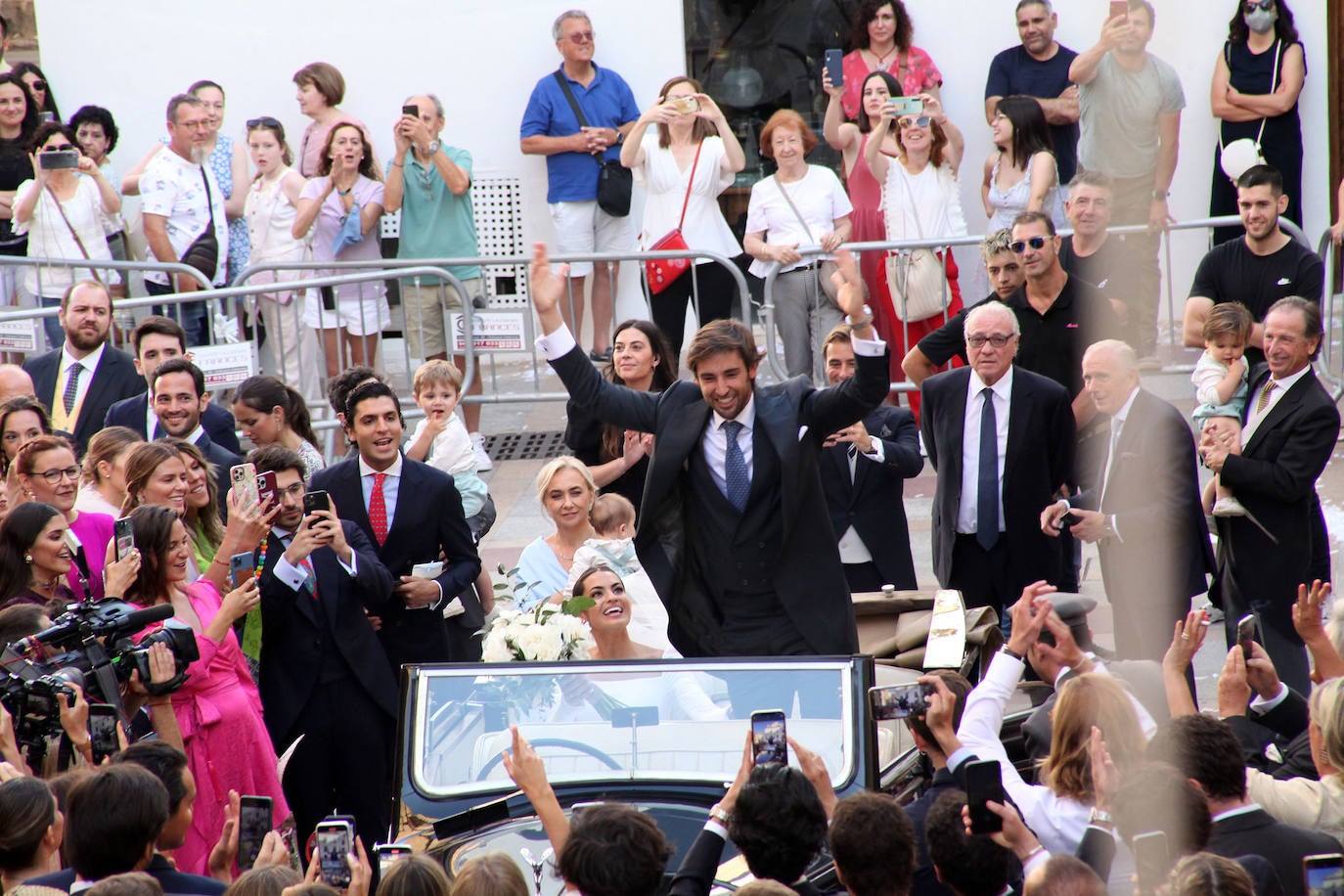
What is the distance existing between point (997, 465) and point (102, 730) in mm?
3796

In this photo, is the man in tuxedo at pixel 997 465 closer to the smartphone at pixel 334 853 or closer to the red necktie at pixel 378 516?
the red necktie at pixel 378 516

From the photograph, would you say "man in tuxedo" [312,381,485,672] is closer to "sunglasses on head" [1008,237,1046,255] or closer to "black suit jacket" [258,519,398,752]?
"black suit jacket" [258,519,398,752]

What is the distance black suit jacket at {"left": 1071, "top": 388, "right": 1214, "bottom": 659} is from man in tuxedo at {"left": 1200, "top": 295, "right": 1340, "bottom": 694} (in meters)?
0.21

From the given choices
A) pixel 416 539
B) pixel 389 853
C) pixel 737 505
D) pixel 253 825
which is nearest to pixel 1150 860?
pixel 389 853

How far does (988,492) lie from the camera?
6926 millimetres

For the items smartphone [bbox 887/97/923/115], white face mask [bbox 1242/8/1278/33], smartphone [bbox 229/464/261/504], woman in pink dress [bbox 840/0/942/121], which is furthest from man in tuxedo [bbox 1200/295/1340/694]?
woman in pink dress [bbox 840/0/942/121]

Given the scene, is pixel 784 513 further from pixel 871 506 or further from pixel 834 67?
pixel 834 67

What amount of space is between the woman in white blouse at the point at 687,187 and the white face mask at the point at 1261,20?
3.73 meters

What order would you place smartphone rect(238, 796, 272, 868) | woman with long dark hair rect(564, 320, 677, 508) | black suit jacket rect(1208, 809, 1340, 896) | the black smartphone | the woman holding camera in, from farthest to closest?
the woman holding camera → woman with long dark hair rect(564, 320, 677, 508) → smartphone rect(238, 796, 272, 868) → black suit jacket rect(1208, 809, 1340, 896) → the black smartphone

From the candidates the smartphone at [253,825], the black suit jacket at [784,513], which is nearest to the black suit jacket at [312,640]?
the black suit jacket at [784,513]

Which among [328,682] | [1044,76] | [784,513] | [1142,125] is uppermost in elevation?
[1044,76]

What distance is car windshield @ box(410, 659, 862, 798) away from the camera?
4.70 metres

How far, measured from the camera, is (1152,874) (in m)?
3.46

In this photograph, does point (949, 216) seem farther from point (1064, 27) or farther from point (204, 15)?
point (204, 15)
